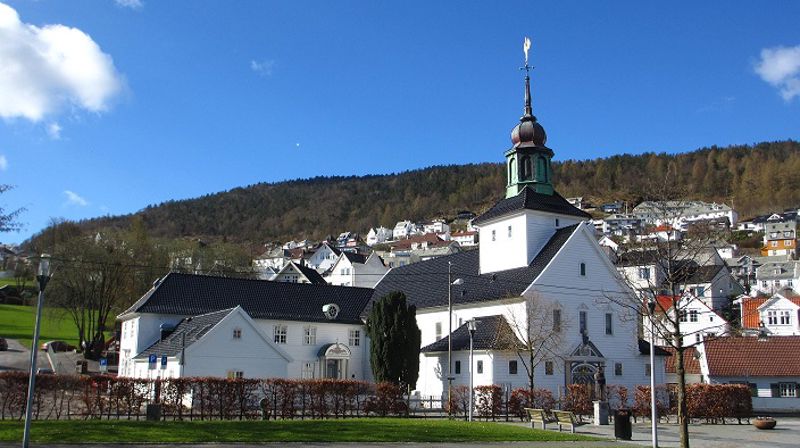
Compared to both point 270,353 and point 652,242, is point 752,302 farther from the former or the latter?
point 652,242

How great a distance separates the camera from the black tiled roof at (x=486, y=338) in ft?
132

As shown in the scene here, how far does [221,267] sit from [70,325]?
19.2m

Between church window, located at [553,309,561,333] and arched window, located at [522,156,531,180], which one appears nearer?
church window, located at [553,309,561,333]

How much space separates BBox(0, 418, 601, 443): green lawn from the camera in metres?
21.2

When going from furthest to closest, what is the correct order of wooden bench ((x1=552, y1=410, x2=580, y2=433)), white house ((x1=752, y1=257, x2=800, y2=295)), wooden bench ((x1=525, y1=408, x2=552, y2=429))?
white house ((x1=752, y1=257, x2=800, y2=295)) < wooden bench ((x1=525, y1=408, x2=552, y2=429)) < wooden bench ((x1=552, y1=410, x2=580, y2=433))

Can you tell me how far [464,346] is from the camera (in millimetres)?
42281

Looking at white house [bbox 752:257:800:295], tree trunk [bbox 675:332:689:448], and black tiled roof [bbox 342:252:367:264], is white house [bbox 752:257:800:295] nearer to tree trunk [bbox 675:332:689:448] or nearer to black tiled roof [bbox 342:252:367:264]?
black tiled roof [bbox 342:252:367:264]

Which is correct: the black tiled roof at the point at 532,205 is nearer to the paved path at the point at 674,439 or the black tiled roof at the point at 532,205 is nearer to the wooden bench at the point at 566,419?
the paved path at the point at 674,439

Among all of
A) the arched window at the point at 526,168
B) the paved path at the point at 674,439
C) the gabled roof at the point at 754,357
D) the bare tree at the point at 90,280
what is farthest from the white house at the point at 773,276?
the bare tree at the point at 90,280

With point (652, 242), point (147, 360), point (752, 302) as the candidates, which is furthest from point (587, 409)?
point (752, 302)

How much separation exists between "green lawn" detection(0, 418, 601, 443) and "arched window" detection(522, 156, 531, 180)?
2481 centimetres

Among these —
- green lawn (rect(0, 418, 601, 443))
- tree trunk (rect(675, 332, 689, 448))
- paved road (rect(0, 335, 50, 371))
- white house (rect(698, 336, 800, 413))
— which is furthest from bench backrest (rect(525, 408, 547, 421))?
paved road (rect(0, 335, 50, 371))

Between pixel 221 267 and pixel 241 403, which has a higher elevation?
pixel 221 267

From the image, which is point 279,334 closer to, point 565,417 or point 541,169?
point 541,169
